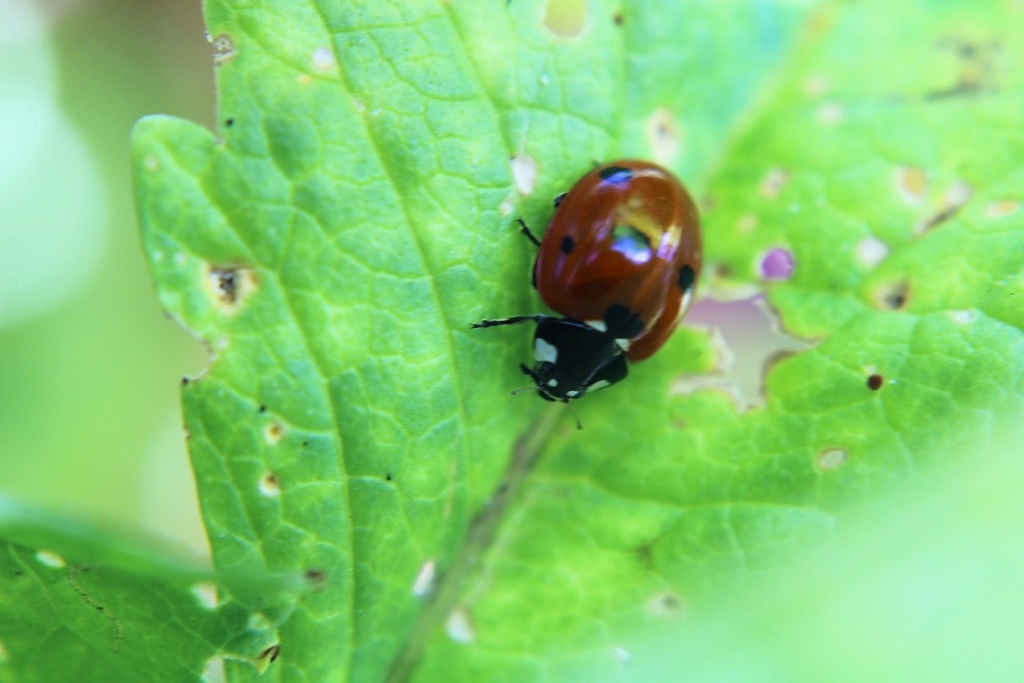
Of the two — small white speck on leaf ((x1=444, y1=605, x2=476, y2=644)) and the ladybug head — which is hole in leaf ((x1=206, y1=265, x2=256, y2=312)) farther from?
small white speck on leaf ((x1=444, y1=605, x2=476, y2=644))

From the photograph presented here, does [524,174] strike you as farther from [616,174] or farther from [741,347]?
[741,347]

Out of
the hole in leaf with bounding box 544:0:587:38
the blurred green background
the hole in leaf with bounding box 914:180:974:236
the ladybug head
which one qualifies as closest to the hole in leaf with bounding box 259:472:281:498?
the ladybug head

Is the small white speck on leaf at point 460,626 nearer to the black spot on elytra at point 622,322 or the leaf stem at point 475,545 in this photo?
the leaf stem at point 475,545

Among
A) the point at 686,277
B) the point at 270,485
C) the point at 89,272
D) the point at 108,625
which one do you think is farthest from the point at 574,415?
the point at 89,272

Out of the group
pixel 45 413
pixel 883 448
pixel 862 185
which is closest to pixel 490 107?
pixel 862 185

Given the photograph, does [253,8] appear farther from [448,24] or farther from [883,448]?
[883,448]

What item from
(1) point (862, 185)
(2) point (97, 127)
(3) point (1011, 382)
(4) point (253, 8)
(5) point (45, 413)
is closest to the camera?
(4) point (253, 8)
